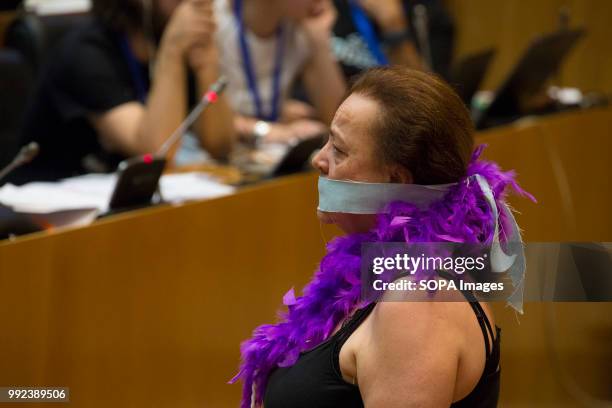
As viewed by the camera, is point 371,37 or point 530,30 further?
point 530,30

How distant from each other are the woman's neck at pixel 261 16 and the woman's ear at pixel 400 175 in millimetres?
1783

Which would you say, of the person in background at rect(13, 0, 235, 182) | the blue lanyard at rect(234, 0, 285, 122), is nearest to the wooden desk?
the person in background at rect(13, 0, 235, 182)

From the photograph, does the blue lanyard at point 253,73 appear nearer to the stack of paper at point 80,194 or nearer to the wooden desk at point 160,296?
the stack of paper at point 80,194

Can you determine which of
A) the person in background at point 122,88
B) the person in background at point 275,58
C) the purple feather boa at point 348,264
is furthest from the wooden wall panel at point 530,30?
the purple feather boa at point 348,264

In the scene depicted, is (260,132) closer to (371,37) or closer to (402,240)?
A: (371,37)

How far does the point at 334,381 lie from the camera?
1131mm

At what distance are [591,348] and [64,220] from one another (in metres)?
1.68

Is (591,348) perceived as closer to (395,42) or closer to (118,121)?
(395,42)

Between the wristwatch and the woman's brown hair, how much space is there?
156 centimetres

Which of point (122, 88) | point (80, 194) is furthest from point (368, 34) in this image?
point (80, 194)

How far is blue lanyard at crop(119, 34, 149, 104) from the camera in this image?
2516mm

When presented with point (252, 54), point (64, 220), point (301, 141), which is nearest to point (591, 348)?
point (301, 141)

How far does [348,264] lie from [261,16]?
1.77 meters

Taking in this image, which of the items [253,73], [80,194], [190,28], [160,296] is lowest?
[160,296]
